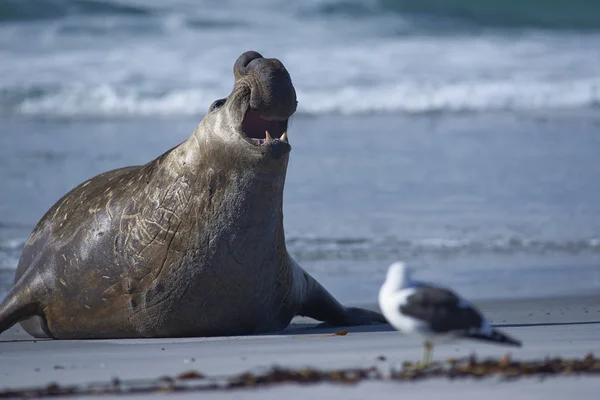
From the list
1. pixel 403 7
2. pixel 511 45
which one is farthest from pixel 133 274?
pixel 403 7

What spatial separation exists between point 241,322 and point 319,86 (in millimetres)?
15956

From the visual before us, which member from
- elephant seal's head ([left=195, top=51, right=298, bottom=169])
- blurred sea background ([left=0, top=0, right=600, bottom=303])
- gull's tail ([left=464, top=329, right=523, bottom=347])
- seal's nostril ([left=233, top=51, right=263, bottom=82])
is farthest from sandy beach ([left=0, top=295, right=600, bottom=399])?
blurred sea background ([left=0, top=0, right=600, bottom=303])

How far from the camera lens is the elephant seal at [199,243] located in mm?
6508

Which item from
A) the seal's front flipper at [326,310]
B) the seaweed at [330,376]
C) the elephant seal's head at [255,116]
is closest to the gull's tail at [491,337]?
the seaweed at [330,376]

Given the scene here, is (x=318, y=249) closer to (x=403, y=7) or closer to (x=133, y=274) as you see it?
(x=133, y=274)

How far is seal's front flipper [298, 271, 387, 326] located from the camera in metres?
7.34

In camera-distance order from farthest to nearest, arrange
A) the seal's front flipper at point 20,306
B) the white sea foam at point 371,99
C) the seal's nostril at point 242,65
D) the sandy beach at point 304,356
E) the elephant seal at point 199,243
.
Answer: the white sea foam at point 371,99 → the seal's front flipper at point 20,306 → the seal's nostril at point 242,65 → the elephant seal at point 199,243 → the sandy beach at point 304,356

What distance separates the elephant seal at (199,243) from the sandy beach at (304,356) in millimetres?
154

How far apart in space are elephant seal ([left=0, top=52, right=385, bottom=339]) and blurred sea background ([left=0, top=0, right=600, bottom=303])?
1.97 meters

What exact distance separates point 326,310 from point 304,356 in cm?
191

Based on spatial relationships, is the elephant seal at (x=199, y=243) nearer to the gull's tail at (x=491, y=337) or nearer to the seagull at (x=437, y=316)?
the seagull at (x=437, y=316)

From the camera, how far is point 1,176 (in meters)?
14.0

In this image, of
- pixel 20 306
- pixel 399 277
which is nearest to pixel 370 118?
pixel 20 306

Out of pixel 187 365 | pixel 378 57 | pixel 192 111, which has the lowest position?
pixel 187 365
